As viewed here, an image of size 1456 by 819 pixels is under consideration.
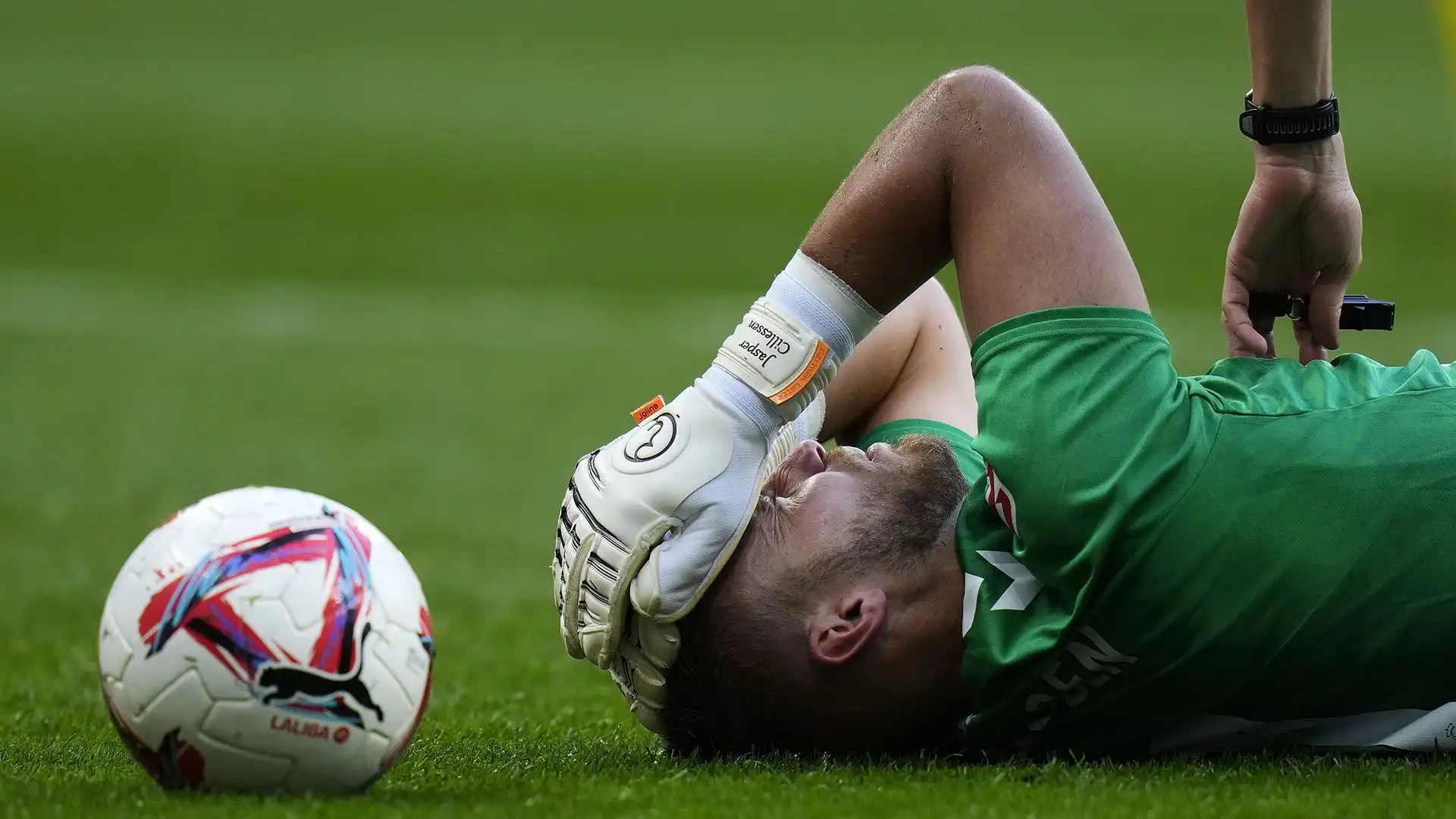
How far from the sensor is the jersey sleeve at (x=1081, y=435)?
304 cm

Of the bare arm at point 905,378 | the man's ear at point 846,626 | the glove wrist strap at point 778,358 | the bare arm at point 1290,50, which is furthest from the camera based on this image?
the bare arm at point 905,378

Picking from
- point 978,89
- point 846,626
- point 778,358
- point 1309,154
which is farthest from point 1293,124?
point 846,626

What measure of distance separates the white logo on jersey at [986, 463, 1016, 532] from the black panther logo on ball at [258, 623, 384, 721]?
1.16 meters

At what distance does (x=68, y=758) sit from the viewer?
3326 millimetres

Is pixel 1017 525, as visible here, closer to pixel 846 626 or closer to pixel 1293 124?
pixel 846 626

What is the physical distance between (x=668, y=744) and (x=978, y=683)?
66 centimetres

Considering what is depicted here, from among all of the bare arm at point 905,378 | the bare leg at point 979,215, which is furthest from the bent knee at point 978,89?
the bare arm at point 905,378

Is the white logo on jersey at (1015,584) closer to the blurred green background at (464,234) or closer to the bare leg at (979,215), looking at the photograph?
the bare leg at (979,215)

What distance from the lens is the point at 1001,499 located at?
3162 mm

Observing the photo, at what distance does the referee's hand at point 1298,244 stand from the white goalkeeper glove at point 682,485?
32.5 inches

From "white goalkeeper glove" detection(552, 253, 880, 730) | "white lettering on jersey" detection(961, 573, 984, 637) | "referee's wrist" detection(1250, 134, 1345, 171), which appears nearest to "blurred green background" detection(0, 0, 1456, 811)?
"white goalkeeper glove" detection(552, 253, 880, 730)

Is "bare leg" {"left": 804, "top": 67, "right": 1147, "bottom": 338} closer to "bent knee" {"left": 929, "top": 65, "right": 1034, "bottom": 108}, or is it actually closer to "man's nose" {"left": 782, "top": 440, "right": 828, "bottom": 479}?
"bent knee" {"left": 929, "top": 65, "right": 1034, "bottom": 108}

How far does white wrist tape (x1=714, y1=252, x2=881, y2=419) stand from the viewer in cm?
329

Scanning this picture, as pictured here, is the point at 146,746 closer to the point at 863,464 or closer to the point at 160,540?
the point at 160,540
